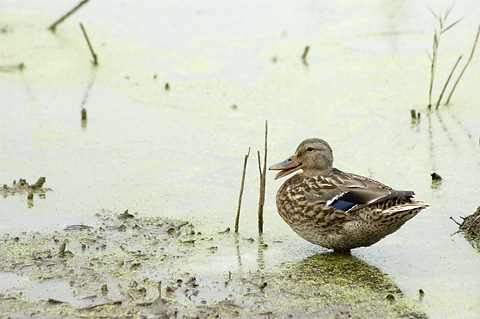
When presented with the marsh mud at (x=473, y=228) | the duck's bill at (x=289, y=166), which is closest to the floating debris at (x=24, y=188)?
the duck's bill at (x=289, y=166)

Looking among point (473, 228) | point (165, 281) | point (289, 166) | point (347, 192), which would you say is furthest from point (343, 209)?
point (165, 281)

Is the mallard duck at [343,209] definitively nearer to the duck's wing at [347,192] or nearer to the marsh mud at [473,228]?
the duck's wing at [347,192]

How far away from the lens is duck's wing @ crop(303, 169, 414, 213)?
4.03 meters

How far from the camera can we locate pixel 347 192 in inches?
164

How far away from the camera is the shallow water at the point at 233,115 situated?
4.60 meters

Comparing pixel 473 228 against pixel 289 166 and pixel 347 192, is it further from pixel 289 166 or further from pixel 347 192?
pixel 289 166

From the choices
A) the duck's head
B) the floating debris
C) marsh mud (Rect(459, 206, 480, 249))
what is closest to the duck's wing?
the duck's head

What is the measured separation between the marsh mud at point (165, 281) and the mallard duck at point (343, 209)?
146mm

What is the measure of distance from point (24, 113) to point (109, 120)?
0.79m

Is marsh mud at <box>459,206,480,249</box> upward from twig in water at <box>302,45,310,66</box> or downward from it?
downward

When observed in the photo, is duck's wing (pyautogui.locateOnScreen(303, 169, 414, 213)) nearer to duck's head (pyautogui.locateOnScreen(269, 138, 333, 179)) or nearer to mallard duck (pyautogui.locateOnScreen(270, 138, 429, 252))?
mallard duck (pyautogui.locateOnScreen(270, 138, 429, 252))

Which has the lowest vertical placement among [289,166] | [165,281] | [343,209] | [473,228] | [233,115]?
[165,281]

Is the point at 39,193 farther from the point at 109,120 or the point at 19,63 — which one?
the point at 19,63

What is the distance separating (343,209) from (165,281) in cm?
103
